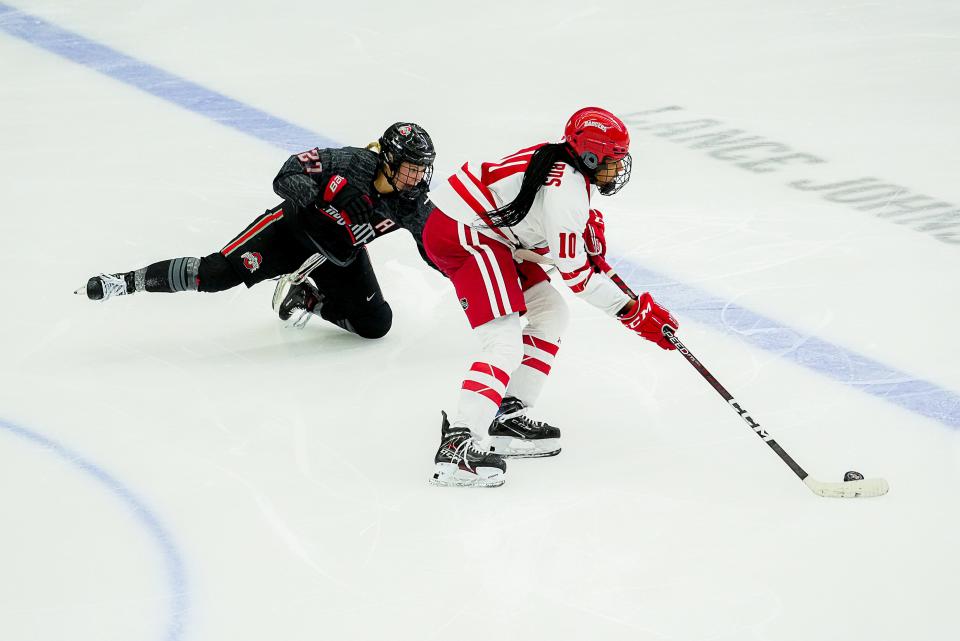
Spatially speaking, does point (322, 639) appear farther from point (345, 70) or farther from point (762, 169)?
point (345, 70)

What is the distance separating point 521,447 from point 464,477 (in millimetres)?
300

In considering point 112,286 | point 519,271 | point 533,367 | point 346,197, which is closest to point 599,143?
point 519,271

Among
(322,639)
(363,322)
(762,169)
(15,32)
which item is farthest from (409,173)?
(15,32)

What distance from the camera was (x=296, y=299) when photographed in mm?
4625

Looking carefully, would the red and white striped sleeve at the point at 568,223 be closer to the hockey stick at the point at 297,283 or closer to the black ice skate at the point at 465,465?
the black ice skate at the point at 465,465

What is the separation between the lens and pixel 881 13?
27.1 ft

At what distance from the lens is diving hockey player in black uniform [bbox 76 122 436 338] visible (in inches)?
167

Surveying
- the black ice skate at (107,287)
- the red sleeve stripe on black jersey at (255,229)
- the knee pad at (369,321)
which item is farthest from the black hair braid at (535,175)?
the black ice skate at (107,287)

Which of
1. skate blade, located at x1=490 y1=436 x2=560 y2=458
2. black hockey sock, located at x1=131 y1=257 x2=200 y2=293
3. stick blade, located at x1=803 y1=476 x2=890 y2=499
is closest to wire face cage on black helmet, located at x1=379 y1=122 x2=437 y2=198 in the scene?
black hockey sock, located at x1=131 y1=257 x2=200 y2=293

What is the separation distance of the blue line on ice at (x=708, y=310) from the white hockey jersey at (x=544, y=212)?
0.88 meters

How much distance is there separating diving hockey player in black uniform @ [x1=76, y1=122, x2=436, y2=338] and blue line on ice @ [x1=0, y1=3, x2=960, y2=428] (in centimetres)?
110

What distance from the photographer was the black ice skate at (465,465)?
3.53 metres

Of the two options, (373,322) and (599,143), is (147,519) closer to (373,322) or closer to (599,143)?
(373,322)

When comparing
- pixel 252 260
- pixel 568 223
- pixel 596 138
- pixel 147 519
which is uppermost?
pixel 596 138
